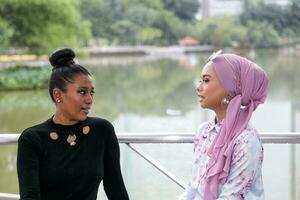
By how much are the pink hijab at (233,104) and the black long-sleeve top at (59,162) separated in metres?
0.24

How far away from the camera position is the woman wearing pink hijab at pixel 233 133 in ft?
3.41

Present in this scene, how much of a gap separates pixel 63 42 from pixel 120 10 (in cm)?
213

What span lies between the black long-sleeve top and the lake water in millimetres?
649

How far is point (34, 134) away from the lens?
1.13 metres

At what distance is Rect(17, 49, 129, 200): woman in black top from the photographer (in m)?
1.12

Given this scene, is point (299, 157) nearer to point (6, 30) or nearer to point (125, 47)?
point (6, 30)

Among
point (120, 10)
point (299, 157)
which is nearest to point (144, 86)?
point (120, 10)

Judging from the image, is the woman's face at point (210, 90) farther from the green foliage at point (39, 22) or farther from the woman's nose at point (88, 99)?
the green foliage at point (39, 22)

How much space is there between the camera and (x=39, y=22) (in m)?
14.8

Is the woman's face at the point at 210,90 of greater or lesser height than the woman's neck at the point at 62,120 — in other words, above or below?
above

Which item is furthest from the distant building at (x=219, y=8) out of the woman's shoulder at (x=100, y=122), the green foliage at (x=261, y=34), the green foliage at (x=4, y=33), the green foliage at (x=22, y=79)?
the woman's shoulder at (x=100, y=122)

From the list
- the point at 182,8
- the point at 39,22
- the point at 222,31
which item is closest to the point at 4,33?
the point at 39,22

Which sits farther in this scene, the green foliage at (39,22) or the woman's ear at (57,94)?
the green foliage at (39,22)

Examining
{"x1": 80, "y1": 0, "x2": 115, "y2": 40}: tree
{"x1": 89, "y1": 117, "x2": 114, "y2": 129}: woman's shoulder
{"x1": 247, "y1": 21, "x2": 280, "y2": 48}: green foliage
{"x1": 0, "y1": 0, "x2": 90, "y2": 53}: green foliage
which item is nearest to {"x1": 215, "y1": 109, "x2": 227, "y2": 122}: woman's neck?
{"x1": 89, "y1": 117, "x2": 114, "y2": 129}: woman's shoulder
